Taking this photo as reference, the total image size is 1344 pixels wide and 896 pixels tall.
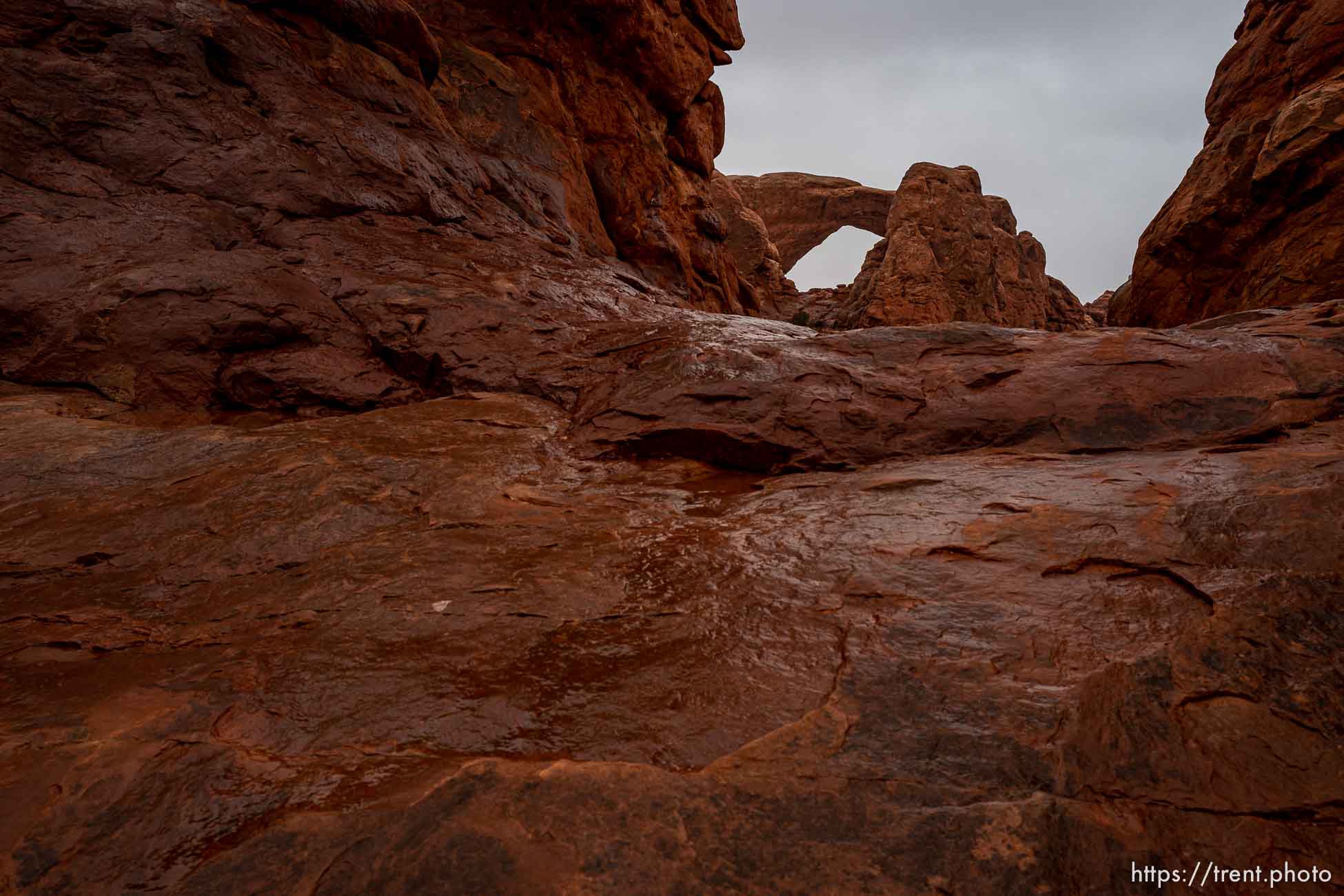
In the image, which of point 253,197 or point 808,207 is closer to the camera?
point 253,197

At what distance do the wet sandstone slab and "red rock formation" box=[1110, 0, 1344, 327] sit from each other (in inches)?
341

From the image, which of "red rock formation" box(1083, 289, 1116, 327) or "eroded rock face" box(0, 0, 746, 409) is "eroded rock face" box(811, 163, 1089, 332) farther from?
"eroded rock face" box(0, 0, 746, 409)

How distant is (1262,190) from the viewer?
953 cm

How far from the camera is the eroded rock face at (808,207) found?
1403 inches

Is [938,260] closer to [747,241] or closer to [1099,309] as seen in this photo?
[747,241]

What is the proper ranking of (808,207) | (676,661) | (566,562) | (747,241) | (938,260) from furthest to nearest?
(808,207) → (747,241) → (938,260) → (566,562) → (676,661)

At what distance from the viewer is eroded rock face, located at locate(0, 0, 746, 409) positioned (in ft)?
16.7

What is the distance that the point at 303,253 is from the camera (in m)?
6.17

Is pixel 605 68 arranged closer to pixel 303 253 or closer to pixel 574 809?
pixel 303 253

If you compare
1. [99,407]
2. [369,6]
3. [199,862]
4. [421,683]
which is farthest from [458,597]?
[369,6]

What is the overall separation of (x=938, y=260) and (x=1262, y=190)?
15.2m

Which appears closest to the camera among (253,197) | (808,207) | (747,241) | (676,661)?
(676,661)

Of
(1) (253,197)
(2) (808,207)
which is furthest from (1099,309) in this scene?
(1) (253,197)

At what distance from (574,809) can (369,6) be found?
10.2m
